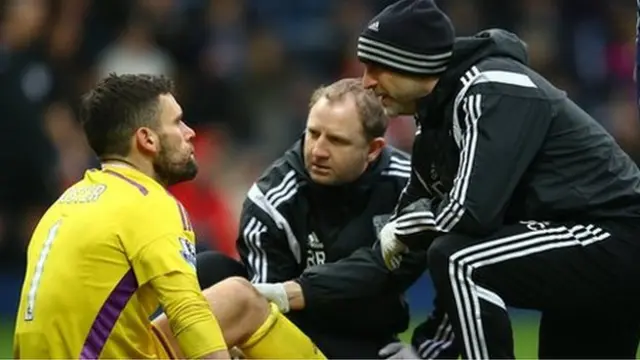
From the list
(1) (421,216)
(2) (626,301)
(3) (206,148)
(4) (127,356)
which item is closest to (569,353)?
(2) (626,301)

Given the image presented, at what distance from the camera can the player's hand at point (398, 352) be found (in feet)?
21.5

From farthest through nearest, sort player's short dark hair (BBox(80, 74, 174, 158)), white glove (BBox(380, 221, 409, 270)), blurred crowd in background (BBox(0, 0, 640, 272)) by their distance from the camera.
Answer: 1. blurred crowd in background (BBox(0, 0, 640, 272))
2. white glove (BBox(380, 221, 409, 270))
3. player's short dark hair (BBox(80, 74, 174, 158))

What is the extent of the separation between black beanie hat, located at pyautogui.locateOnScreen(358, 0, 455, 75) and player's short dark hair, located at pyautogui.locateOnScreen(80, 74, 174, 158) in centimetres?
85

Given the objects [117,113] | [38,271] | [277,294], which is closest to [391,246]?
[277,294]

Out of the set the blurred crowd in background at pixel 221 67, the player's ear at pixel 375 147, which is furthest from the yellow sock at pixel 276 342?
the blurred crowd in background at pixel 221 67

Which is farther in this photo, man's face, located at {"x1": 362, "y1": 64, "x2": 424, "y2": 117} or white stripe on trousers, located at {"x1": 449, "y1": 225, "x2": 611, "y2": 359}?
man's face, located at {"x1": 362, "y1": 64, "x2": 424, "y2": 117}

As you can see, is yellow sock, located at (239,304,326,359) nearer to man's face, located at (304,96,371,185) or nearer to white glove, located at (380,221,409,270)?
white glove, located at (380,221,409,270)

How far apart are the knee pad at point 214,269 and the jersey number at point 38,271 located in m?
1.13

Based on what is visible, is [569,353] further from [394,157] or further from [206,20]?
[206,20]

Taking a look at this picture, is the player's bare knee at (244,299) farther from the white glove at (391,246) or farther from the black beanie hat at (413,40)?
the black beanie hat at (413,40)

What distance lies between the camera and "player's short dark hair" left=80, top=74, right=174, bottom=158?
18.0ft

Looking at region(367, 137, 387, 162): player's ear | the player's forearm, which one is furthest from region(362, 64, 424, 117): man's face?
the player's forearm

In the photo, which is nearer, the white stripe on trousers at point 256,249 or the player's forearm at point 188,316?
the player's forearm at point 188,316

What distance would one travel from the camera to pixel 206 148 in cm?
1206
